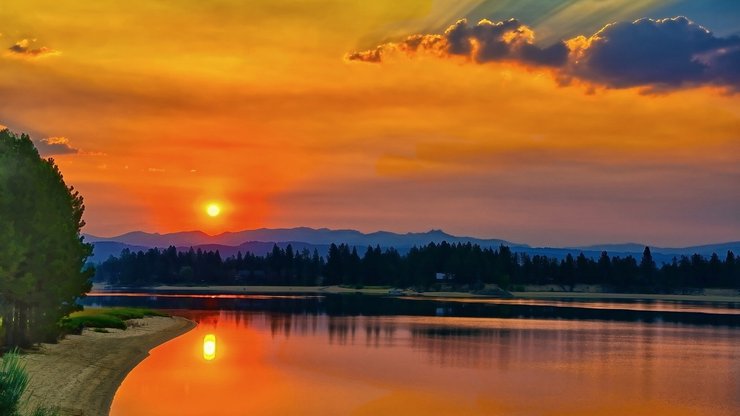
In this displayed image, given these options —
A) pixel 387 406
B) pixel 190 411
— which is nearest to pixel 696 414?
A: pixel 387 406

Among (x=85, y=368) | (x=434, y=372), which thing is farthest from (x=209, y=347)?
(x=434, y=372)

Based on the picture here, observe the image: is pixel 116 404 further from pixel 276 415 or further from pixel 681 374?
pixel 681 374

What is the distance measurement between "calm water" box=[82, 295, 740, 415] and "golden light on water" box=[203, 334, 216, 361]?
0.34 feet

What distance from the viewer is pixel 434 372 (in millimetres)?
61156

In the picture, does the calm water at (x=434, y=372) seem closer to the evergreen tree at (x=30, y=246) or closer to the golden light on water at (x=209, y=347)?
the golden light on water at (x=209, y=347)

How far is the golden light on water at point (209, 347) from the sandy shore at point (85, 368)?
186 inches

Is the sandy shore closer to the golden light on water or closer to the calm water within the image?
the calm water

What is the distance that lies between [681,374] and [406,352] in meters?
23.7

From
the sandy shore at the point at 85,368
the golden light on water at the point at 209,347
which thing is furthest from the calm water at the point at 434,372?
the sandy shore at the point at 85,368

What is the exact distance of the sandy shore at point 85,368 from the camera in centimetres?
4159

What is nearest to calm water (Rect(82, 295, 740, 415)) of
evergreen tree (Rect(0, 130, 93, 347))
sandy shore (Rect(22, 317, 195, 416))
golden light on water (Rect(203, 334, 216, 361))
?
golden light on water (Rect(203, 334, 216, 361))

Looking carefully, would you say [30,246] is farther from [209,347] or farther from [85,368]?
[209,347]

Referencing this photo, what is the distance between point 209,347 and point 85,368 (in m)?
24.3

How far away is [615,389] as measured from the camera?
179 ft
